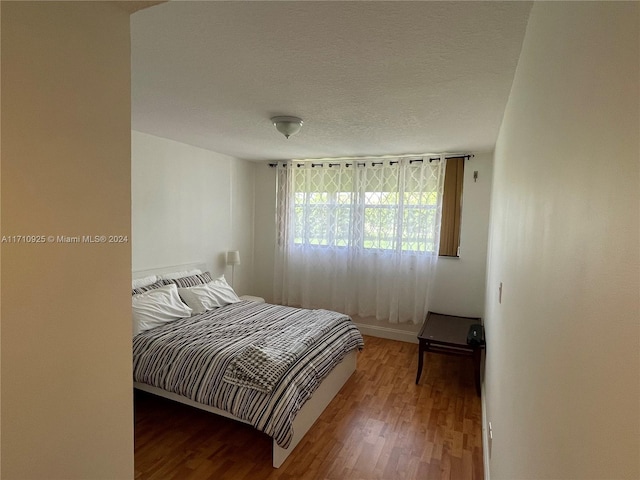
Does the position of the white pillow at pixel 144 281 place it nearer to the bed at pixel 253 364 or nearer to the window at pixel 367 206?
the bed at pixel 253 364

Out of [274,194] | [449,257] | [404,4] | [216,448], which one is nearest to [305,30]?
[404,4]

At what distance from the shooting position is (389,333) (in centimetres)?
466

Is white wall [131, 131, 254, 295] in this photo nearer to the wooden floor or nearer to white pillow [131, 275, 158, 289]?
white pillow [131, 275, 158, 289]

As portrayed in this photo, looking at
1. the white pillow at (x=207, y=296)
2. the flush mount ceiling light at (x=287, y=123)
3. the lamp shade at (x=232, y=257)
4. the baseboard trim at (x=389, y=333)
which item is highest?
the flush mount ceiling light at (x=287, y=123)

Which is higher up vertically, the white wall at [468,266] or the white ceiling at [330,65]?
the white ceiling at [330,65]

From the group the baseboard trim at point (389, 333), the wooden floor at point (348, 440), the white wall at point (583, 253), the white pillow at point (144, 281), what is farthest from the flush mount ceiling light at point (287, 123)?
the baseboard trim at point (389, 333)

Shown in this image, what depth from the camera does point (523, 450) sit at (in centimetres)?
102

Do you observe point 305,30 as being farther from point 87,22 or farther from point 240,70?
point 87,22

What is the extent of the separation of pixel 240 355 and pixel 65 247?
1.80 meters

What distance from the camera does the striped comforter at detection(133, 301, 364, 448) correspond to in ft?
7.59

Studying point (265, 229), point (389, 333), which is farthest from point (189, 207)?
point (389, 333)

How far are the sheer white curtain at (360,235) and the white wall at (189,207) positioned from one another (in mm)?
552

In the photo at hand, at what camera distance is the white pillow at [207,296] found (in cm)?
365

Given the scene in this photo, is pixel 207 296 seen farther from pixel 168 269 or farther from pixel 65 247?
pixel 65 247
